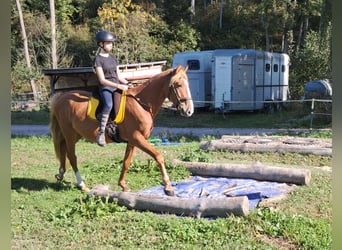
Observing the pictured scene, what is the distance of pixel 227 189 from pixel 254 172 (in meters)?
0.75

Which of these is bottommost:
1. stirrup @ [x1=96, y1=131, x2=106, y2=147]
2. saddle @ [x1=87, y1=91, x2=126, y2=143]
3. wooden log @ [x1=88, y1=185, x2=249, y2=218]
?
wooden log @ [x1=88, y1=185, x2=249, y2=218]

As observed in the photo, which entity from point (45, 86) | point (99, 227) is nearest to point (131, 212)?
point (99, 227)

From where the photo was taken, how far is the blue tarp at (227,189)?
19.7 feet

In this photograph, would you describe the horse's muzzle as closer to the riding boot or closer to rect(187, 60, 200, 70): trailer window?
the riding boot

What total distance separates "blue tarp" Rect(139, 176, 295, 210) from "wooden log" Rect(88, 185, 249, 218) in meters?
0.81

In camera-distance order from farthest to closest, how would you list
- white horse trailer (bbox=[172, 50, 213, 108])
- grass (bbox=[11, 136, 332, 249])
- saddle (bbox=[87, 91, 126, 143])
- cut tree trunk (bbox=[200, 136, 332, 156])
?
white horse trailer (bbox=[172, 50, 213, 108])
cut tree trunk (bbox=[200, 136, 332, 156])
saddle (bbox=[87, 91, 126, 143])
grass (bbox=[11, 136, 332, 249])

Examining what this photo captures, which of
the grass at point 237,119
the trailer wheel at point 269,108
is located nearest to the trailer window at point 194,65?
the grass at point 237,119

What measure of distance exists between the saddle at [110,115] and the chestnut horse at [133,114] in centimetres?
6

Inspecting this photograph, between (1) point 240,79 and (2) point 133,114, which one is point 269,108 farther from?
(2) point 133,114

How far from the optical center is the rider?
551 centimetres

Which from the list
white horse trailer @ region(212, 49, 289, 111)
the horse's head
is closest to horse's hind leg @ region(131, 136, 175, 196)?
the horse's head

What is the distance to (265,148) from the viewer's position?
9.05m

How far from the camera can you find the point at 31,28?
26375 mm

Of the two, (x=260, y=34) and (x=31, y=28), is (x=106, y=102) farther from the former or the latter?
(x=260, y=34)
